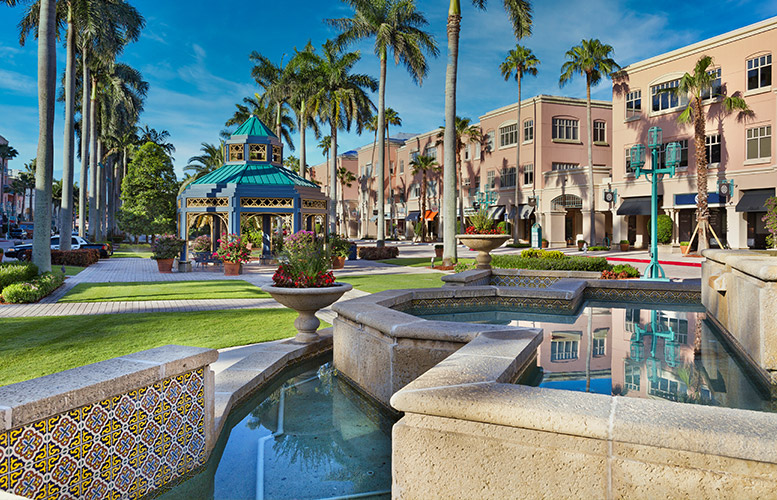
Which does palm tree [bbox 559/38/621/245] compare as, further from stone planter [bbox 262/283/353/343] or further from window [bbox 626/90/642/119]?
stone planter [bbox 262/283/353/343]

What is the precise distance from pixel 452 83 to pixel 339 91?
17.0 metres

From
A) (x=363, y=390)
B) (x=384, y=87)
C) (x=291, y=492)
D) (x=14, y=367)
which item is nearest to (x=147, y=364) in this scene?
(x=291, y=492)

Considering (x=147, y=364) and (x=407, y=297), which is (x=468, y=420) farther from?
(x=407, y=297)

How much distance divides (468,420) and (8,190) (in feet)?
431

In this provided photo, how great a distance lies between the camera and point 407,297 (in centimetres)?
750

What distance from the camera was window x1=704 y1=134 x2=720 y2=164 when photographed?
113 ft

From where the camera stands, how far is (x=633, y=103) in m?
40.2

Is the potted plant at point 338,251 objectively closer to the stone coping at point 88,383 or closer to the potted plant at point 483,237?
the potted plant at point 483,237

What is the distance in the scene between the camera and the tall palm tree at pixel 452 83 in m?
21.3

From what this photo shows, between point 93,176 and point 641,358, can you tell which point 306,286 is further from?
point 93,176

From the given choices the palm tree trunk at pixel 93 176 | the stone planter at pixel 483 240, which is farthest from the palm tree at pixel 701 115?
the palm tree trunk at pixel 93 176

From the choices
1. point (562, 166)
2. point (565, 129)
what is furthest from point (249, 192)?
point (565, 129)

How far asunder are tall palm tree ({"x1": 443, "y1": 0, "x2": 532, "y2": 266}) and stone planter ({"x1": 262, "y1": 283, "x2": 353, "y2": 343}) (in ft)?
48.4

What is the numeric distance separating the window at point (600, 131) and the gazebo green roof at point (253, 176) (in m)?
35.8
